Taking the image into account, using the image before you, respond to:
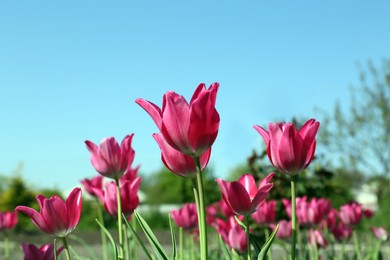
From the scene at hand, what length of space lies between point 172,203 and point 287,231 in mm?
30461

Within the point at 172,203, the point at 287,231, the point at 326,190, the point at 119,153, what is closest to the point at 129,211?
the point at 119,153

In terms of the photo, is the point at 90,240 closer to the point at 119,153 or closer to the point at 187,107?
the point at 119,153

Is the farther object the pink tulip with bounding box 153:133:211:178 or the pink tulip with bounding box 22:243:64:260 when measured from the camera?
the pink tulip with bounding box 22:243:64:260

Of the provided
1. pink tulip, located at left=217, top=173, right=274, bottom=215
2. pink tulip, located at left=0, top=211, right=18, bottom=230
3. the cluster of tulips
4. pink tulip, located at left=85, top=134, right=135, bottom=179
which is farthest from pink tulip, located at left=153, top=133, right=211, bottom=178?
pink tulip, located at left=0, top=211, right=18, bottom=230

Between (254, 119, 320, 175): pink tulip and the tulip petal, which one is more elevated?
the tulip petal

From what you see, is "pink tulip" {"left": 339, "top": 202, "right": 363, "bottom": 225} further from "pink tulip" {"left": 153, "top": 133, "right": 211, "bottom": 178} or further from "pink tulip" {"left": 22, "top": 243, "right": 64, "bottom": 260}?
"pink tulip" {"left": 153, "top": 133, "right": 211, "bottom": 178}

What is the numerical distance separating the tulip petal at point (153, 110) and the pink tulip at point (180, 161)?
8 centimetres

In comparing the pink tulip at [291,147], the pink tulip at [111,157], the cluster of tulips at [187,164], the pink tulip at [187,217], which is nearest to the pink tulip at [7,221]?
the pink tulip at [187,217]

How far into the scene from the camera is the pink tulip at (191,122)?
140 centimetres

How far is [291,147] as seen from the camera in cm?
163

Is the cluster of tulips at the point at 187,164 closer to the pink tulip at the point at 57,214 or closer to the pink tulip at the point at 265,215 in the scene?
the pink tulip at the point at 57,214

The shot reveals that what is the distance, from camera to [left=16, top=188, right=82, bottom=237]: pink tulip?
179 cm

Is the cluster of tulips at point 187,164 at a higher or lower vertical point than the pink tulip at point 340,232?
higher

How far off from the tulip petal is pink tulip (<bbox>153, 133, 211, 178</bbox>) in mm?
82
